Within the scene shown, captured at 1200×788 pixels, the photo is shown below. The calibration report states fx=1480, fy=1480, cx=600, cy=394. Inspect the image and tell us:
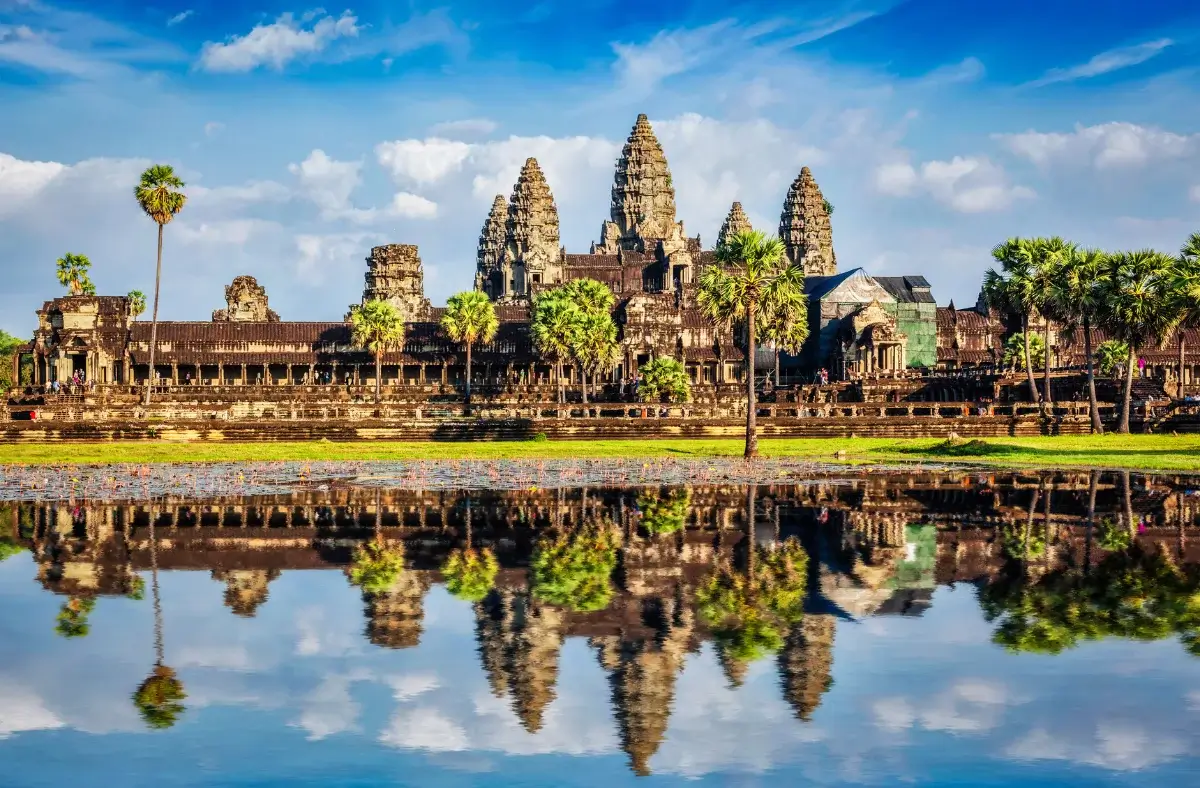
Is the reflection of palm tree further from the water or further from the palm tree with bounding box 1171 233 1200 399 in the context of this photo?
the palm tree with bounding box 1171 233 1200 399

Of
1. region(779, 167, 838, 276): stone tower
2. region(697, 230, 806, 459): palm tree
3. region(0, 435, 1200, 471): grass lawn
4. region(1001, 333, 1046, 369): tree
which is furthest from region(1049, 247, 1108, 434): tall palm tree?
region(779, 167, 838, 276): stone tower

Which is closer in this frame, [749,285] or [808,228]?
[749,285]

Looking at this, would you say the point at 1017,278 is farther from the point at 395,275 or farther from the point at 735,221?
the point at 735,221

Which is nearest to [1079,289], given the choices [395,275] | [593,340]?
[593,340]

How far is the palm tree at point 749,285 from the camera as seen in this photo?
178ft

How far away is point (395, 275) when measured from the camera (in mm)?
142500

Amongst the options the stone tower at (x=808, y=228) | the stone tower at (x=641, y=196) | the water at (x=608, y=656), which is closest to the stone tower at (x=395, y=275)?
the stone tower at (x=641, y=196)

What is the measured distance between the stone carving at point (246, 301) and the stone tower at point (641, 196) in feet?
150

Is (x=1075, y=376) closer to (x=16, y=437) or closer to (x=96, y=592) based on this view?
(x=16, y=437)

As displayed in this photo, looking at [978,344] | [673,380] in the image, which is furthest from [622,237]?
[673,380]

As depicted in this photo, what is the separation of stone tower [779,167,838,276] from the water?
144 m

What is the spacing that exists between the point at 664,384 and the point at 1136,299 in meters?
31.6

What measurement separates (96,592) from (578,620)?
626 centimetres

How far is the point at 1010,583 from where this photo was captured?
1759cm
